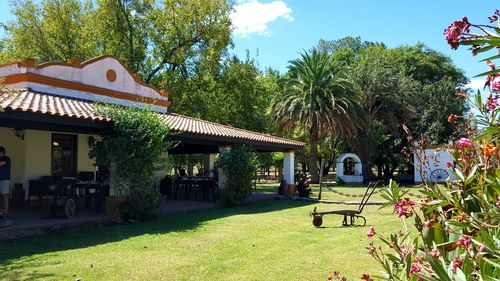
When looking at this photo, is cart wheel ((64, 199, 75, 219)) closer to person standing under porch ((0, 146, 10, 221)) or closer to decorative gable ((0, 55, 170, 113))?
person standing under porch ((0, 146, 10, 221))

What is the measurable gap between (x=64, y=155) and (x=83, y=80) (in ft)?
8.75

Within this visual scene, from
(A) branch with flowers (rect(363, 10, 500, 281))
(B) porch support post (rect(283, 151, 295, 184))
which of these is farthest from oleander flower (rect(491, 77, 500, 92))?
(B) porch support post (rect(283, 151, 295, 184))

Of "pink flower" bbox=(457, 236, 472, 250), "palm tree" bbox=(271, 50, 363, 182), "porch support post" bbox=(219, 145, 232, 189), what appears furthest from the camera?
"palm tree" bbox=(271, 50, 363, 182)

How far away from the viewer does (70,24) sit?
27.2 meters

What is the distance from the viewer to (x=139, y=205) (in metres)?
11.6

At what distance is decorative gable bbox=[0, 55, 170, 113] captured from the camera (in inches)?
558

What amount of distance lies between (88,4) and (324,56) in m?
16.1

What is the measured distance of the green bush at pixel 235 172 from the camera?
1575 cm

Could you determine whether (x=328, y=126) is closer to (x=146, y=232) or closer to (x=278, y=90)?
(x=278, y=90)

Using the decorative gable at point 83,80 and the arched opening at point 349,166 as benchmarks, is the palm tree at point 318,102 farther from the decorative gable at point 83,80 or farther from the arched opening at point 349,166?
the decorative gable at point 83,80

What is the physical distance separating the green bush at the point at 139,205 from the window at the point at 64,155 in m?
4.94

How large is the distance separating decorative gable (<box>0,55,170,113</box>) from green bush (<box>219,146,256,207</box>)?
10.7 ft

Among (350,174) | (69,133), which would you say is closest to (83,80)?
(69,133)

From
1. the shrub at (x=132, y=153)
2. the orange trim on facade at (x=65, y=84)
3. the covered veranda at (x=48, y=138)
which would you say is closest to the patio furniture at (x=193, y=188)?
the covered veranda at (x=48, y=138)
